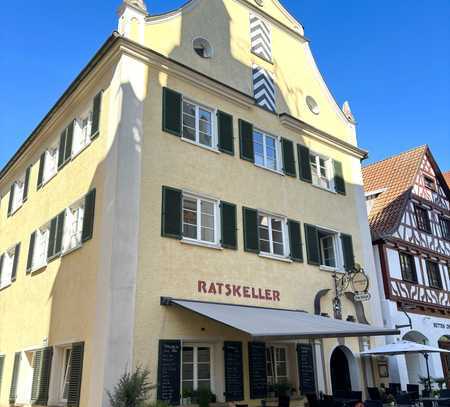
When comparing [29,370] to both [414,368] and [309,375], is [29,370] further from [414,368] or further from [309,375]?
[414,368]

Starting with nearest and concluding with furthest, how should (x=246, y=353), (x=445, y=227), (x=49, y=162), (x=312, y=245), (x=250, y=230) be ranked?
1. (x=246, y=353)
2. (x=250, y=230)
3. (x=312, y=245)
4. (x=49, y=162)
5. (x=445, y=227)

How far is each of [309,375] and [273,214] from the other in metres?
4.37

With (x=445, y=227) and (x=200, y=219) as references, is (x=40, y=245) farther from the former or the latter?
(x=445, y=227)

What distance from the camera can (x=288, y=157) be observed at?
49.6 ft

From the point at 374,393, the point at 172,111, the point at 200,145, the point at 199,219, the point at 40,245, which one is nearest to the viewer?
the point at 199,219

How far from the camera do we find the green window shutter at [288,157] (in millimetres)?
14905

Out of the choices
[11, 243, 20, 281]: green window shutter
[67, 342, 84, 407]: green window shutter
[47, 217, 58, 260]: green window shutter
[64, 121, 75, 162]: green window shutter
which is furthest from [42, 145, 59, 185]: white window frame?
[67, 342, 84, 407]: green window shutter

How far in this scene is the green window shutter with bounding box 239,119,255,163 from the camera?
13641 millimetres

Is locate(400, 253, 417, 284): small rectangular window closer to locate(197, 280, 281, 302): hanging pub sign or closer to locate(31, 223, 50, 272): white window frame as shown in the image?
locate(197, 280, 281, 302): hanging pub sign

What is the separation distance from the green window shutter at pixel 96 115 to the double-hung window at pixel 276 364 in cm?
692

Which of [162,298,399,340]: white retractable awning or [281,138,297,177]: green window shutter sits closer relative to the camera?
[162,298,399,340]: white retractable awning

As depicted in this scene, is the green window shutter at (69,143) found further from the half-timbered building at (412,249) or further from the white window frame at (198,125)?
the half-timbered building at (412,249)

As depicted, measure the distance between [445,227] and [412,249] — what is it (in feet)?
15.1

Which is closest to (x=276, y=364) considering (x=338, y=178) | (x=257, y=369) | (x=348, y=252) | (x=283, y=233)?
(x=257, y=369)
